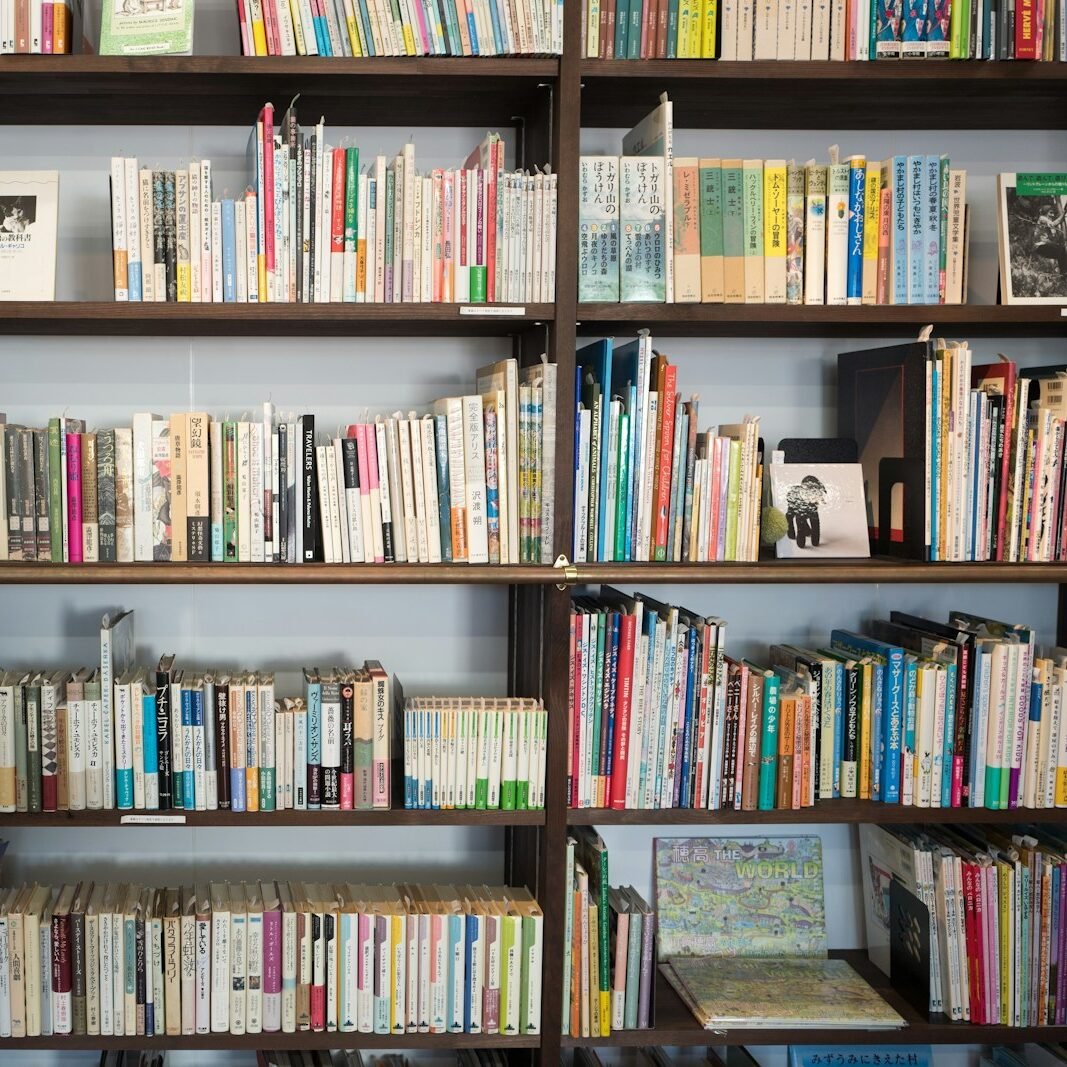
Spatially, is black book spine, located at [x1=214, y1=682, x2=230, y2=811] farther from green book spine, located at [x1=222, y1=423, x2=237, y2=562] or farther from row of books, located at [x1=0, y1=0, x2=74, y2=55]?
row of books, located at [x1=0, y1=0, x2=74, y2=55]

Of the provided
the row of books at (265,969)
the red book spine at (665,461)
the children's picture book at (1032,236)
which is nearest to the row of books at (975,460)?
the children's picture book at (1032,236)

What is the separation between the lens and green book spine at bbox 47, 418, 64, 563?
186 cm

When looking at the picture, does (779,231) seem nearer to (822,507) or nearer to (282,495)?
(822,507)

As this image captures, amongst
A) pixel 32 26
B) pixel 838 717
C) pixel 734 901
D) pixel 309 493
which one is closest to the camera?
pixel 32 26

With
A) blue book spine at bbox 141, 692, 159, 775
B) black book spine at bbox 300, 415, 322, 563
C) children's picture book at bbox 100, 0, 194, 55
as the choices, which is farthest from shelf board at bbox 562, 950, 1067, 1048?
children's picture book at bbox 100, 0, 194, 55

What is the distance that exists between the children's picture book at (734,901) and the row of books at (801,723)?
33cm

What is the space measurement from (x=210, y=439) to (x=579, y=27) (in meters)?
0.91

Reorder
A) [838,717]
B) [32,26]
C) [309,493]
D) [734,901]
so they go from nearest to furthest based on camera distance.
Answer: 1. [32,26]
2. [309,493]
3. [838,717]
4. [734,901]

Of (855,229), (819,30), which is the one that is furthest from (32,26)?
(855,229)

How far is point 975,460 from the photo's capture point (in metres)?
1.93

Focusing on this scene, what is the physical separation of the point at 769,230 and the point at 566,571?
0.68 meters

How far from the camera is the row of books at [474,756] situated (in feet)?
6.30

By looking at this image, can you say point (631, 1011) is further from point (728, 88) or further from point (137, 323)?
point (728, 88)

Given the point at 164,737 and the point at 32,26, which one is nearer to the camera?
the point at 32,26
